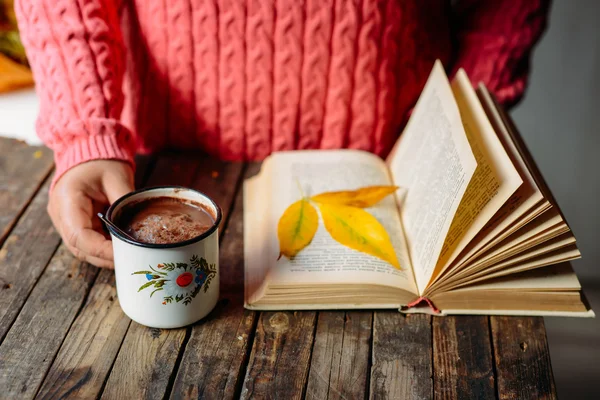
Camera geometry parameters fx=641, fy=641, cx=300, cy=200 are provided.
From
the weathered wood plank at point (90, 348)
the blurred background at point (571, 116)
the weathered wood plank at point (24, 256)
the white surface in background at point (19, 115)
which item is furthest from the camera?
the blurred background at point (571, 116)

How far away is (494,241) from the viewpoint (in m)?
0.72

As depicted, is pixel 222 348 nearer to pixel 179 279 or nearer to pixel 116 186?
pixel 179 279

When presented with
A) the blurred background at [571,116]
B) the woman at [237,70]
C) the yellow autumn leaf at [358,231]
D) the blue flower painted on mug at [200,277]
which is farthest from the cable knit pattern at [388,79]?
the blurred background at [571,116]

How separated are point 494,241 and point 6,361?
54cm

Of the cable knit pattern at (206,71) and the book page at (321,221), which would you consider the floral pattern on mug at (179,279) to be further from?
the cable knit pattern at (206,71)

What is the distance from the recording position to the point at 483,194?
74 centimetres

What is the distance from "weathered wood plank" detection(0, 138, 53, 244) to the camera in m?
0.90

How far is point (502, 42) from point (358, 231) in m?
0.47

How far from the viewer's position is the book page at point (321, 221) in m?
0.75

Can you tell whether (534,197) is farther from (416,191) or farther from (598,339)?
(598,339)

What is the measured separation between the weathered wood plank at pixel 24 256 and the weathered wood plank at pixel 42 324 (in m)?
0.01

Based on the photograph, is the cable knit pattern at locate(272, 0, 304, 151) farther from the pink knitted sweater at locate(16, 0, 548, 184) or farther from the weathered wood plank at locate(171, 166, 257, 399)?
the weathered wood plank at locate(171, 166, 257, 399)

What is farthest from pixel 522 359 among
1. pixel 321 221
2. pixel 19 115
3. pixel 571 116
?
pixel 571 116

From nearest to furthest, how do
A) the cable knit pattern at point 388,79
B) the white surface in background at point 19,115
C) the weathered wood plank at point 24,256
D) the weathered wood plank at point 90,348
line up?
the weathered wood plank at point 90,348
the weathered wood plank at point 24,256
the cable knit pattern at point 388,79
the white surface in background at point 19,115
